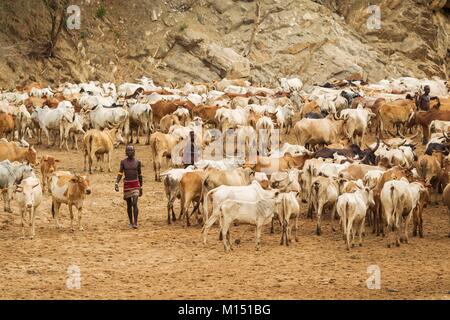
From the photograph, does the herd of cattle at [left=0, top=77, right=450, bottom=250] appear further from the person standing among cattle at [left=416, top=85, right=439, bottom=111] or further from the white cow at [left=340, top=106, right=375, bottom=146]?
the person standing among cattle at [left=416, top=85, right=439, bottom=111]

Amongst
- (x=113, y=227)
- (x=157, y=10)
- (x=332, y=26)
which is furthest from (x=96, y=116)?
(x=332, y=26)

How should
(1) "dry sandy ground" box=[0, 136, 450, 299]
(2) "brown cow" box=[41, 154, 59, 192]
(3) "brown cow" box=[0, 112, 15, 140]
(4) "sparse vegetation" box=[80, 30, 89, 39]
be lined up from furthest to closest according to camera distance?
(4) "sparse vegetation" box=[80, 30, 89, 39] → (3) "brown cow" box=[0, 112, 15, 140] → (2) "brown cow" box=[41, 154, 59, 192] → (1) "dry sandy ground" box=[0, 136, 450, 299]

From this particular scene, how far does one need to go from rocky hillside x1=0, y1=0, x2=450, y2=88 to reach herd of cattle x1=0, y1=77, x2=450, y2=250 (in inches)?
339

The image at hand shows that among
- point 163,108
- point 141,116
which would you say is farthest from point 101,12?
point 141,116

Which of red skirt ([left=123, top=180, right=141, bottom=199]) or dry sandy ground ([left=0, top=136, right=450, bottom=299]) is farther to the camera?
red skirt ([left=123, top=180, right=141, bottom=199])

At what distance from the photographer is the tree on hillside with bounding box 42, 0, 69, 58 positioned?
1869 inches

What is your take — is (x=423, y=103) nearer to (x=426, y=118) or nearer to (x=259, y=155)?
(x=426, y=118)

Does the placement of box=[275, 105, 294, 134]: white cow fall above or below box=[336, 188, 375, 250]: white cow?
above

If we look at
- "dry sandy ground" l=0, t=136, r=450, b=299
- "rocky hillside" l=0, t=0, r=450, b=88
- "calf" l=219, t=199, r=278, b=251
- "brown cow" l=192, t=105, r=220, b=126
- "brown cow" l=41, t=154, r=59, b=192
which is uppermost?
"rocky hillside" l=0, t=0, r=450, b=88

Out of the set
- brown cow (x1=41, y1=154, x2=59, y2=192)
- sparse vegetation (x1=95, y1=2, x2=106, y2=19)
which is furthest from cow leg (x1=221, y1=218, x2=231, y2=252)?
sparse vegetation (x1=95, y1=2, x2=106, y2=19)

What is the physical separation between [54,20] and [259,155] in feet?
76.8

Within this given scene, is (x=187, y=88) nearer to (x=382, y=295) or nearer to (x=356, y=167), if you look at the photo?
(x=356, y=167)

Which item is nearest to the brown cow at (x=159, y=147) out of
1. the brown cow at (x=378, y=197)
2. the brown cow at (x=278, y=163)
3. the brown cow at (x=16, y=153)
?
the brown cow at (x=16, y=153)

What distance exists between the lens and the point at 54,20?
46.8 meters
